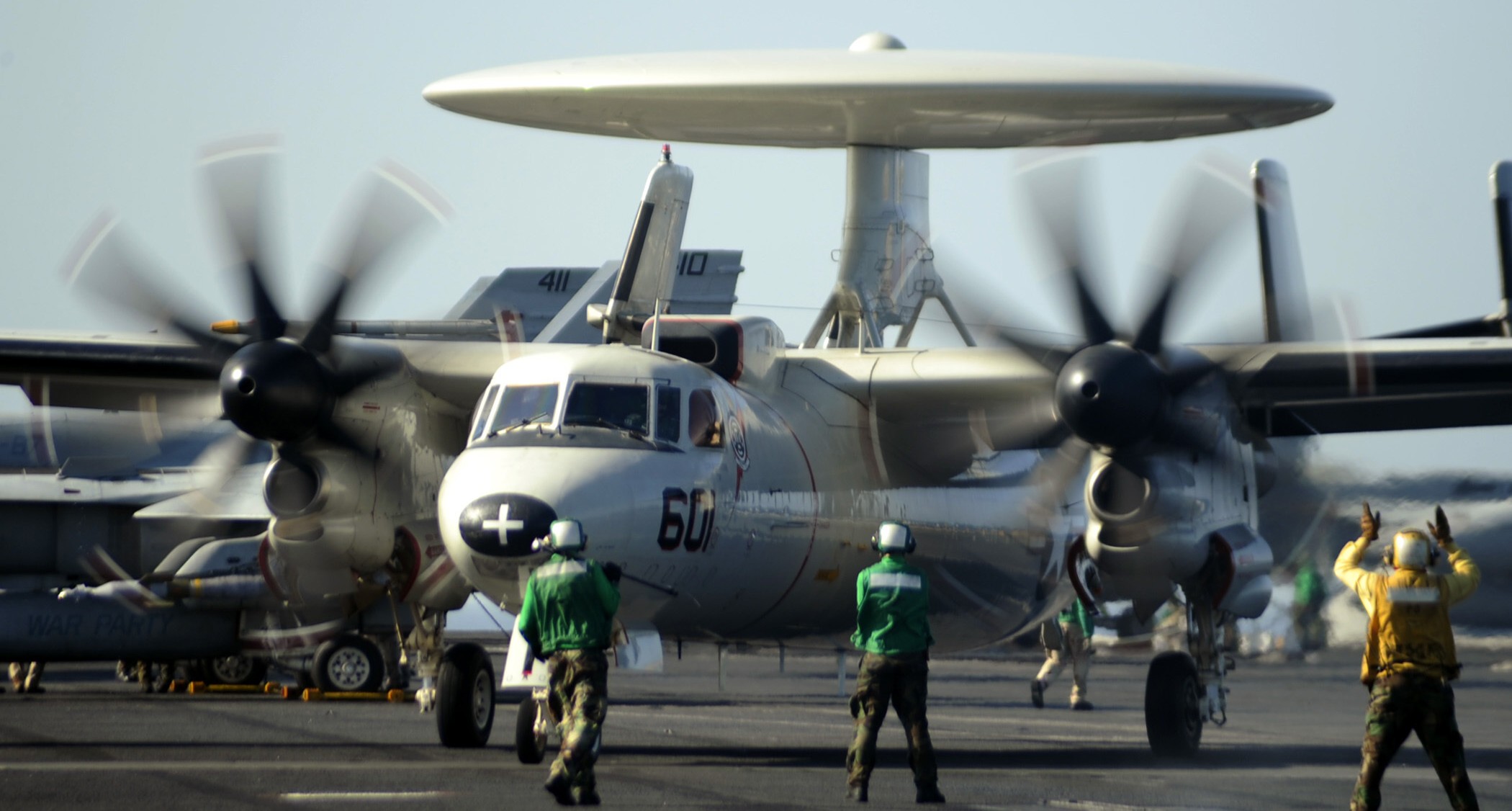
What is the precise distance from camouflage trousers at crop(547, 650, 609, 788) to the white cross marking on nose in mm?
1191

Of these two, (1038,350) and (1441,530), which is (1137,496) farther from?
(1441,530)

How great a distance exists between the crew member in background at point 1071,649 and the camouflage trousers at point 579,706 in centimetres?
1401

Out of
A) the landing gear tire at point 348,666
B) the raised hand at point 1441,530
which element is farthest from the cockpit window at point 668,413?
the landing gear tire at point 348,666

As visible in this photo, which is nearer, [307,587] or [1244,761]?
[1244,761]

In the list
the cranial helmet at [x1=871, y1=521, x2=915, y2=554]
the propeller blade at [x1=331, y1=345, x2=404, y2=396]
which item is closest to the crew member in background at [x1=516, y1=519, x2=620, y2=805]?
the cranial helmet at [x1=871, y1=521, x2=915, y2=554]

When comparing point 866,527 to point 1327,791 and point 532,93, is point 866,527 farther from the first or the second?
point 532,93

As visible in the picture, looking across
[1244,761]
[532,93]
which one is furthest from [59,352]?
[1244,761]

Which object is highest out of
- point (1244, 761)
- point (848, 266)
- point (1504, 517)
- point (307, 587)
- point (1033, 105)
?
point (1033, 105)

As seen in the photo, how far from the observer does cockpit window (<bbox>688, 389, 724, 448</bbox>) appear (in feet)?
50.4

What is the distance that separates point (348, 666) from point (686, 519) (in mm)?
14256

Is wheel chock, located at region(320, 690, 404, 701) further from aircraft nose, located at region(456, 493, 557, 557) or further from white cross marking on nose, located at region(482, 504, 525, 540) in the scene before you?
white cross marking on nose, located at region(482, 504, 525, 540)

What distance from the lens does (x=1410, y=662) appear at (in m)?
10.9

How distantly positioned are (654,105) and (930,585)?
23.3ft

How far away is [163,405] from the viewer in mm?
20281
